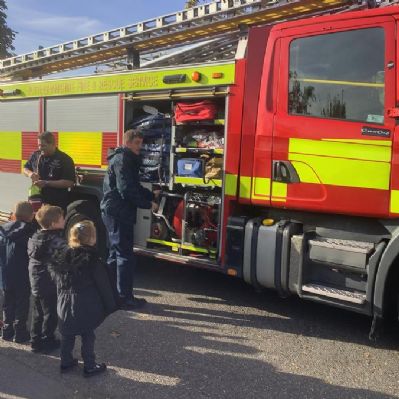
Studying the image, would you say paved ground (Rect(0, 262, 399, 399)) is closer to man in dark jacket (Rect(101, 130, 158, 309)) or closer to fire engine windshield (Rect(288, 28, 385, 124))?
man in dark jacket (Rect(101, 130, 158, 309))

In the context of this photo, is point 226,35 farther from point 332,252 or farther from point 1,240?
point 1,240

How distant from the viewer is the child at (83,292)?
3.47 m

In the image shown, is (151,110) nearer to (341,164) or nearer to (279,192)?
(279,192)

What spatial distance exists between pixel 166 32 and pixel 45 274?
3170 millimetres

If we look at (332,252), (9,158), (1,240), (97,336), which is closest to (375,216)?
(332,252)

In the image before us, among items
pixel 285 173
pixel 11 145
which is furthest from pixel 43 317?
pixel 11 145

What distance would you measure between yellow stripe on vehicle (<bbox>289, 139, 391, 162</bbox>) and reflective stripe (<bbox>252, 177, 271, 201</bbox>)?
14.6 inches

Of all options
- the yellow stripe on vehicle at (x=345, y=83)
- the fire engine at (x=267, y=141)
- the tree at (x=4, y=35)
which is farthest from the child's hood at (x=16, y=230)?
the tree at (x=4, y=35)

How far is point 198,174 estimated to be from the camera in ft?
16.5

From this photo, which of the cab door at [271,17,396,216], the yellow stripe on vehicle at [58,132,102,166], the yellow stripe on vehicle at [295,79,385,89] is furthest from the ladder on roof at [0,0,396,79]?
the yellow stripe on vehicle at [58,132,102,166]

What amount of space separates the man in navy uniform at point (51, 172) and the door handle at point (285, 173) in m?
2.39

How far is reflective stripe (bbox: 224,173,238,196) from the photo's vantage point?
470 centimetres

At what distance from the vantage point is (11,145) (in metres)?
7.09

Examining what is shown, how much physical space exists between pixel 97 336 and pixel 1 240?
44.7 inches
